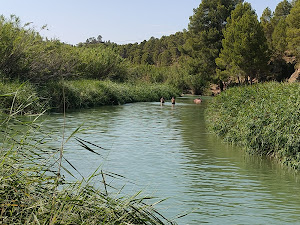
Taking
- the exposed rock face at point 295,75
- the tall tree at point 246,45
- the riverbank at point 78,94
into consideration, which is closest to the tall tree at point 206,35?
the tall tree at point 246,45

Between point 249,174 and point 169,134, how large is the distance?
7576 mm

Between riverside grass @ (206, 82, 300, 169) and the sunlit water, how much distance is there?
0.38 m

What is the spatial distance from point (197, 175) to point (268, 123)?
10.4 ft

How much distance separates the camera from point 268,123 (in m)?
12.8

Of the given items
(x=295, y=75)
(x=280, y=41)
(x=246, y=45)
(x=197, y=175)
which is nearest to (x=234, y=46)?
(x=246, y=45)

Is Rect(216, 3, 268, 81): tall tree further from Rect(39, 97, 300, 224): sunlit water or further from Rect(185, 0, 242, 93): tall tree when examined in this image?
Rect(39, 97, 300, 224): sunlit water

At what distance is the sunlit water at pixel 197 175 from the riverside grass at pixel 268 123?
1.26 ft

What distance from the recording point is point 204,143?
635 inches

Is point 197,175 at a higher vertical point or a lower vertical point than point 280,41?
lower

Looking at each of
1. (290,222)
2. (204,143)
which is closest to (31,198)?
(290,222)

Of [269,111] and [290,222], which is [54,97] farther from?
[290,222]

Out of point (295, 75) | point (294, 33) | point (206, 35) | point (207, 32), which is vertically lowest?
point (295, 75)

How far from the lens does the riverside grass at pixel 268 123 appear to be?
1165 cm

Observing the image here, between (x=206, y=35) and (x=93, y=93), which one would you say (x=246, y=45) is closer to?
(x=206, y=35)
